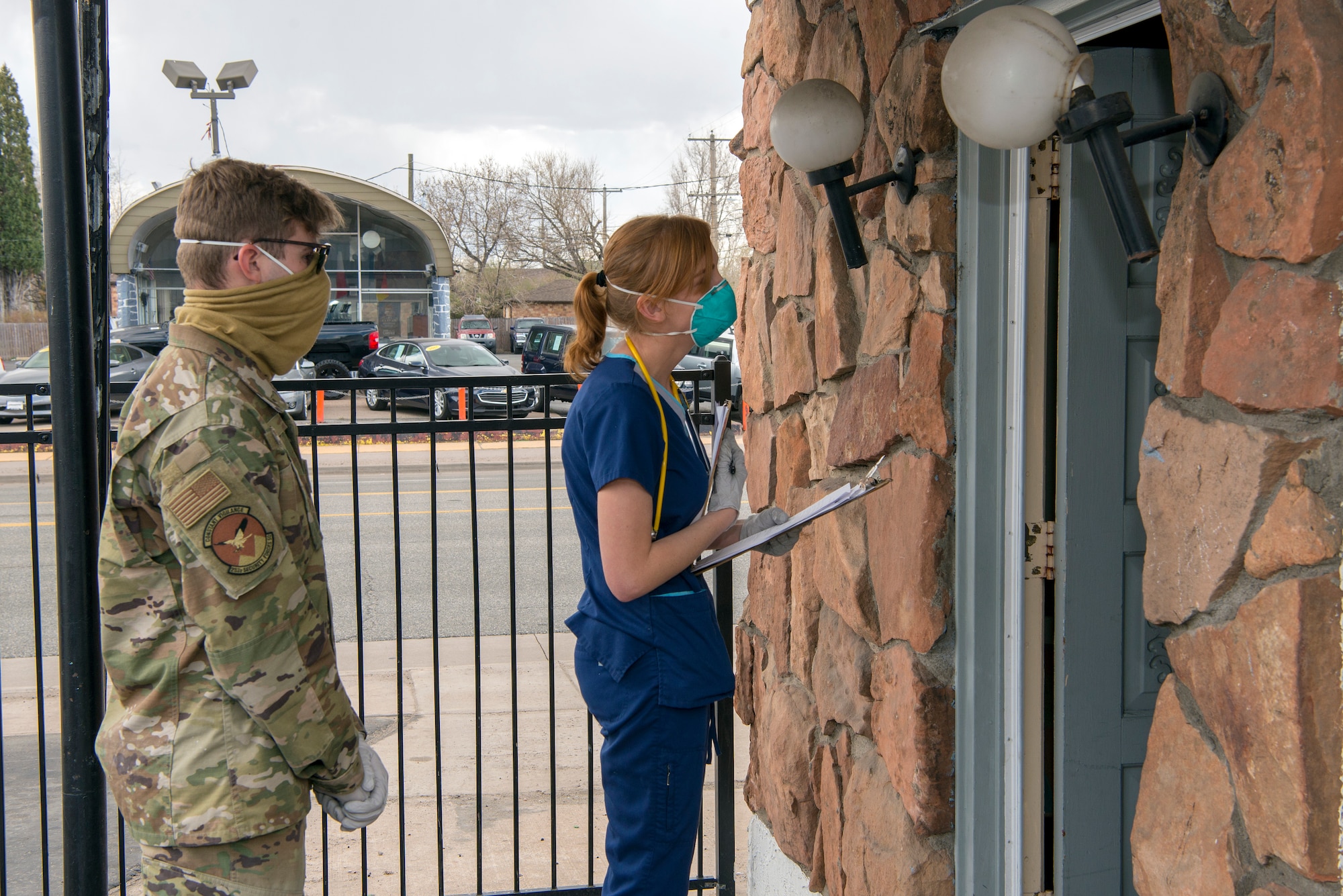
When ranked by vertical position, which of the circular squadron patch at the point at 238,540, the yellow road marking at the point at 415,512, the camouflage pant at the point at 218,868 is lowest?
the yellow road marking at the point at 415,512

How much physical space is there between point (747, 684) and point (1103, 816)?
4.95 feet

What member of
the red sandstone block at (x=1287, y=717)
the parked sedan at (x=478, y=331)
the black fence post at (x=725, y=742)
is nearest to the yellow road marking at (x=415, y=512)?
the black fence post at (x=725, y=742)

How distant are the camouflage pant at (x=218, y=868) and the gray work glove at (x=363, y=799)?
15cm

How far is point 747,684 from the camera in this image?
12.3 ft

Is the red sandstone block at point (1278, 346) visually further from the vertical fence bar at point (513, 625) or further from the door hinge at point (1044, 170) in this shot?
the vertical fence bar at point (513, 625)

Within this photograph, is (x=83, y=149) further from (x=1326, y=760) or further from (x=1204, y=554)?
(x=1326, y=760)

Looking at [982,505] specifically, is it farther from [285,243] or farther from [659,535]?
[285,243]

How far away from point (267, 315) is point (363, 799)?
3.18 feet

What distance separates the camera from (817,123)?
2541mm

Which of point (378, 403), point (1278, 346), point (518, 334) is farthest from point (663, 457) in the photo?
point (518, 334)

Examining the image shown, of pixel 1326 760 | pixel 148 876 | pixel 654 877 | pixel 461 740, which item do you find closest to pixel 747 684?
pixel 654 877

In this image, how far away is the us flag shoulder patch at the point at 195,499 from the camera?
181 cm

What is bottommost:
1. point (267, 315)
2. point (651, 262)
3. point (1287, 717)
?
point (1287, 717)

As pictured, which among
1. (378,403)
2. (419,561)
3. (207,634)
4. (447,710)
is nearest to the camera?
(207,634)
